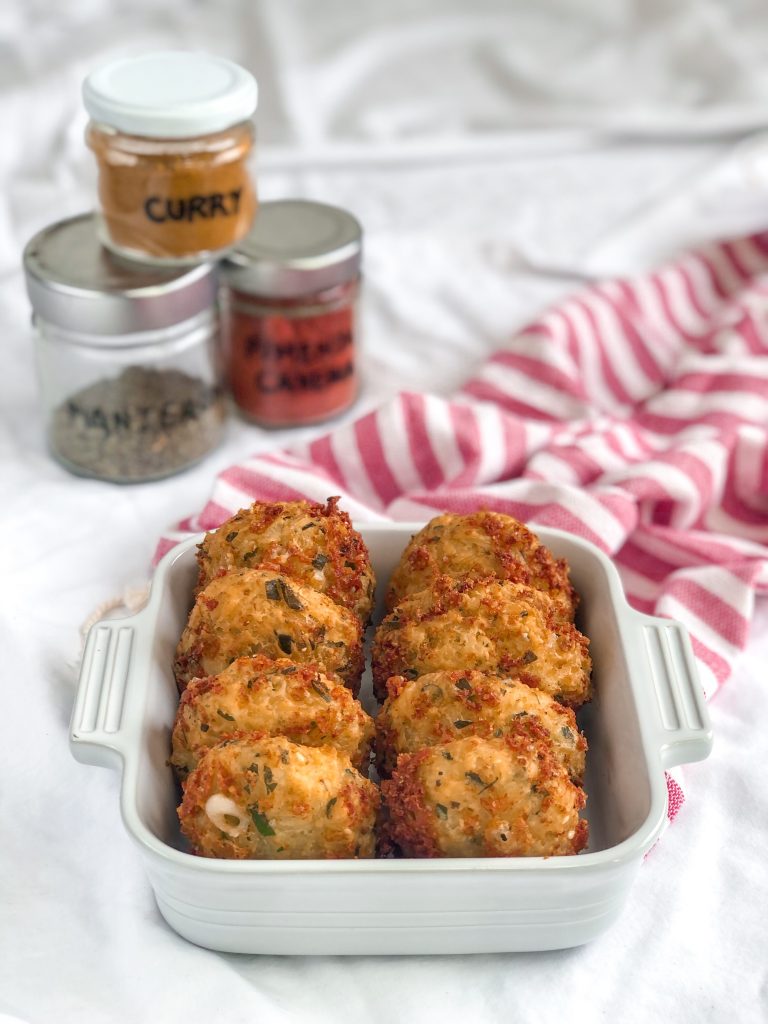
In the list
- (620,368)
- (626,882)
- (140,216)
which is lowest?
Result: (620,368)

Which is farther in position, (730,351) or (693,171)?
(693,171)

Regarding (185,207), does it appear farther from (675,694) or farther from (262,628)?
(675,694)

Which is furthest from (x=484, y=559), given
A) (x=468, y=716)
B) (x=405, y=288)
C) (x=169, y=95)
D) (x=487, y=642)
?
(x=405, y=288)

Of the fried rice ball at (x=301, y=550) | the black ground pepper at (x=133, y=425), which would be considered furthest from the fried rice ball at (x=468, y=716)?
the black ground pepper at (x=133, y=425)

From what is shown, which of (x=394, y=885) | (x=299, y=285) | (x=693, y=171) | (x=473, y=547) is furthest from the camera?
(x=693, y=171)

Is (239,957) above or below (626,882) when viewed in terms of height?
below

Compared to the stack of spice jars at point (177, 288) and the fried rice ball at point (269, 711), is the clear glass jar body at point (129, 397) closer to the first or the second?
→ the stack of spice jars at point (177, 288)

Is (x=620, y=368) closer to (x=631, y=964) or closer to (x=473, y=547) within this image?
(x=473, y=547)

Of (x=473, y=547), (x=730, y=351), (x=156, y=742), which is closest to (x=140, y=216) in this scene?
(x=473, y=547)
